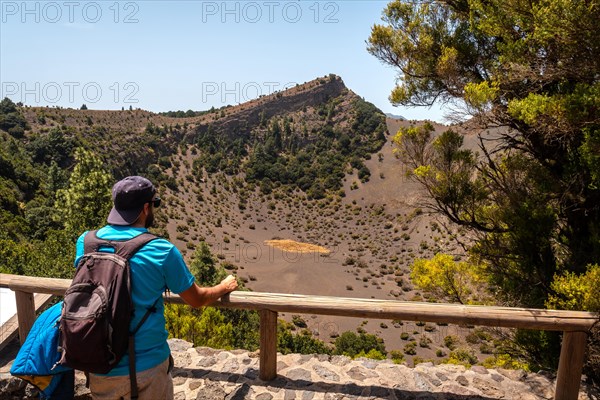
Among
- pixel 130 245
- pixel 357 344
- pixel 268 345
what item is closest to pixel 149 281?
pixel 130 245

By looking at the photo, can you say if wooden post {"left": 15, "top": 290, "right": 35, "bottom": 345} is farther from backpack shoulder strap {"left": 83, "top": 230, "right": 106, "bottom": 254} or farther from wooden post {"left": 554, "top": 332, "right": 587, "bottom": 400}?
wooden post {"left": 554, "top": 332, "right": 587, "bottom": 400}

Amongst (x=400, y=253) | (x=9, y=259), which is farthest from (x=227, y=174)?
(x=9, y=259)

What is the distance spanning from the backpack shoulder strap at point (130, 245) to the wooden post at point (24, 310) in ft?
8.63

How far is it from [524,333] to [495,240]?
171cm

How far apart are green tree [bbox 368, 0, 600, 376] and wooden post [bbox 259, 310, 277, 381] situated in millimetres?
4120

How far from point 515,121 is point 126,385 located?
22.3 ft

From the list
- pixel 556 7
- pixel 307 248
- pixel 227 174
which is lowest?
pixel 307 248

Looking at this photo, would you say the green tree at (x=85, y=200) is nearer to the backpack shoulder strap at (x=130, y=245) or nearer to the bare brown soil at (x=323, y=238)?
the bare brown soil at (x=323, y=238)

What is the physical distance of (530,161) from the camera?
722 cm

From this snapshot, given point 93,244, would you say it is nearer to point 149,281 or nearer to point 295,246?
point 149,281

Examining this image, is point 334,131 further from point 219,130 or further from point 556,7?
point 556,7

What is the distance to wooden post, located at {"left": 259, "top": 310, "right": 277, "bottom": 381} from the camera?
3607mm

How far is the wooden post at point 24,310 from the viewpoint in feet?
12.5

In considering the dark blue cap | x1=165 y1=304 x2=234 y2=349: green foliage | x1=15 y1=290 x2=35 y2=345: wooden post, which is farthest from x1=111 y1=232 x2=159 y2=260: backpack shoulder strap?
x1=165 y1=304 x2=234 y2=349: green foliage
